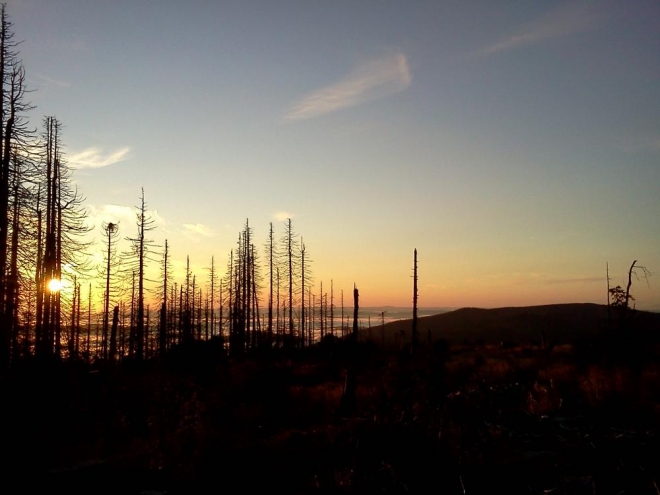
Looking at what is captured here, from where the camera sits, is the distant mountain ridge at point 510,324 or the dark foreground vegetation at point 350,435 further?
the distant mountain ridge at point 510,324

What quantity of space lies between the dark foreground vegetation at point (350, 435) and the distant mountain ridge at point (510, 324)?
277 ft

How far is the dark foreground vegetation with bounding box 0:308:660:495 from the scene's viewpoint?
8711 millimetres

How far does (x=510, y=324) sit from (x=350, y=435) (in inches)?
5048

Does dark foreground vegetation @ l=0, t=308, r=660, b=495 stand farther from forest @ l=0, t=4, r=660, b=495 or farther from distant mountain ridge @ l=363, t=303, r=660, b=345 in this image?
distant mountain ridge @ l=363, t=303, r=660, b=345

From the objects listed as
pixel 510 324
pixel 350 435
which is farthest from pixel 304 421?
pixel 510 324

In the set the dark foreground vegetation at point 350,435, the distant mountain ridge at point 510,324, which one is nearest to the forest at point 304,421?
the dark foreground vegetation at point 350,435

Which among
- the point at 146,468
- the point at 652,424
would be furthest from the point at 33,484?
the point at 652,424

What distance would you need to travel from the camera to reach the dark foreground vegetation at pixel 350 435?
343 inches

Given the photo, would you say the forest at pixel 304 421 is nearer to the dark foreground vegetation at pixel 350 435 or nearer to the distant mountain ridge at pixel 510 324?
A: the dark foreground vegetation at pixel 350 435

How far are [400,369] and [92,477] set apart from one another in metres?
16.9

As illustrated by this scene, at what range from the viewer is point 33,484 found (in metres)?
8.90

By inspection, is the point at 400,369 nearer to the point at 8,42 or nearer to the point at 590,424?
the point at 590,424

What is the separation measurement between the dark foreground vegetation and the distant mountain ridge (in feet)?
277

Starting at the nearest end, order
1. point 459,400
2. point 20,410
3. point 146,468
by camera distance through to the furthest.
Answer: point 146,468
point 20,410
point 459,400
